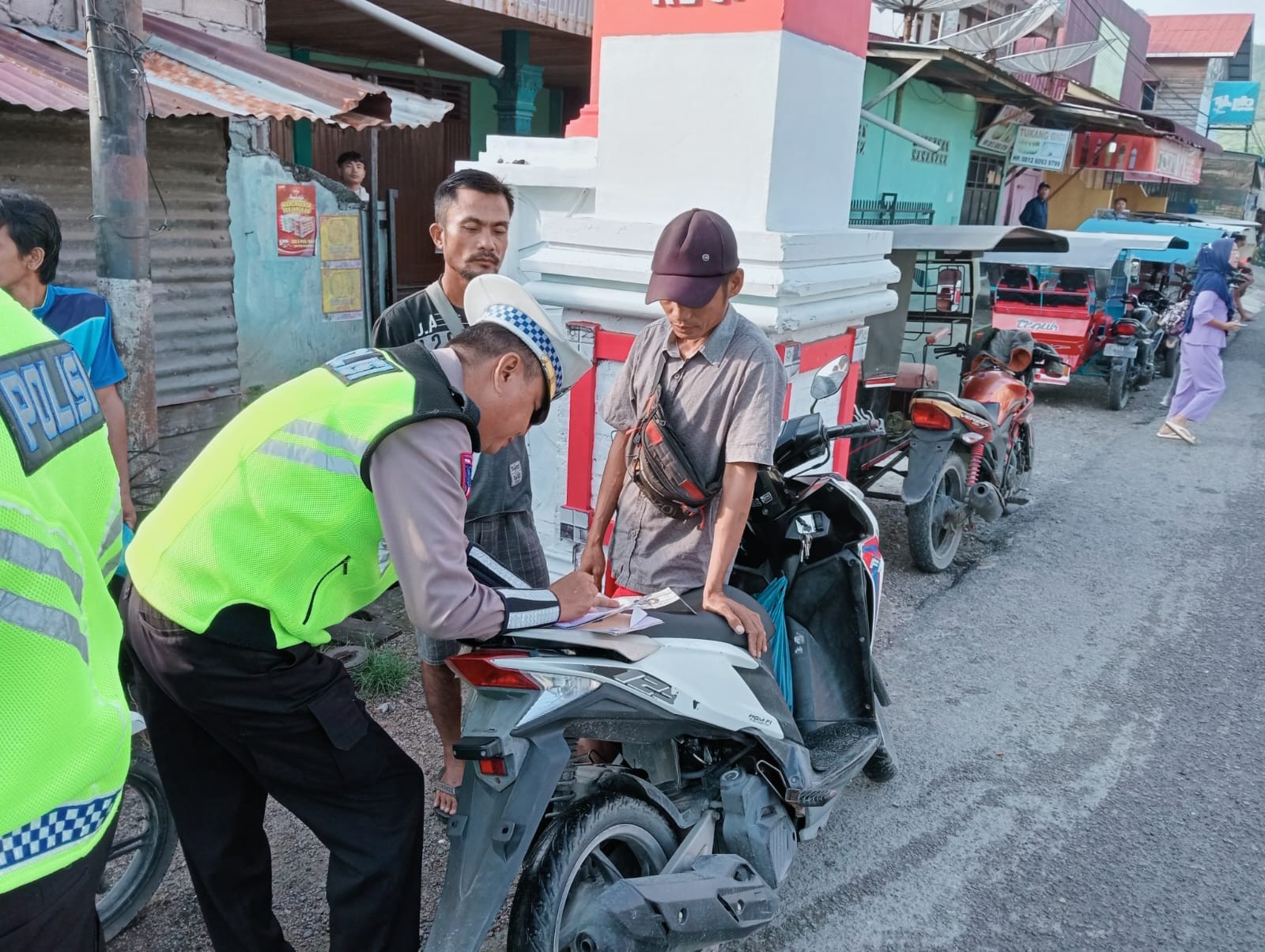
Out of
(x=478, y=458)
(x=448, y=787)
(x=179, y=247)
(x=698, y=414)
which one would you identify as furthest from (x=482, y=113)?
(x=448, y=787)

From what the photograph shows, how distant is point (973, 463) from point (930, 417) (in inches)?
19.3

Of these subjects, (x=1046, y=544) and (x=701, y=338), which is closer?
(x=701, y=338)

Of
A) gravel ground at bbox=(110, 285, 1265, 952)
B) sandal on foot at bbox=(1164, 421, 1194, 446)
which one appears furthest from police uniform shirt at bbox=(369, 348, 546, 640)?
sandal on foot at bbox=(1164, 421, 1194, 446)

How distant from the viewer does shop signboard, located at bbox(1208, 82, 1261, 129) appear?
34.7m

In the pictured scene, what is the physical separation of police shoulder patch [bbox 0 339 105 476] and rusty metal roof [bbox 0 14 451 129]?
3.90 metres

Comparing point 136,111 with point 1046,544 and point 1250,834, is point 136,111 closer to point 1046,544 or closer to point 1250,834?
point 1250,834

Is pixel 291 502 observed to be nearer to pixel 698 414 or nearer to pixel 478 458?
pixel 478 458

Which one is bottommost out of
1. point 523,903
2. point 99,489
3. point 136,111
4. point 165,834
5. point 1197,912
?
point 1197,912

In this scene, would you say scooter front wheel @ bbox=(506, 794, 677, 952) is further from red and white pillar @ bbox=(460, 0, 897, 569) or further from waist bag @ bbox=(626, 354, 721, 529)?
red and white pillar @ bbox=(460, 0, 897, 569)

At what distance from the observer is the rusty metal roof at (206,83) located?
4.76m

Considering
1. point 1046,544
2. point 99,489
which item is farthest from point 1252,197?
point 99,489

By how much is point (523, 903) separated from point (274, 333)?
6423mm

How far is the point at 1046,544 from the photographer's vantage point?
19.6 feet

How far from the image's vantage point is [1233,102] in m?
34.8
